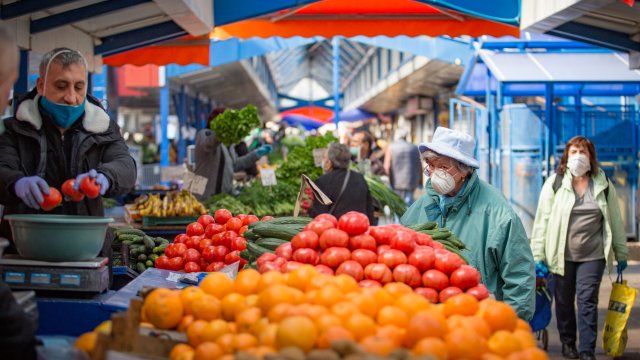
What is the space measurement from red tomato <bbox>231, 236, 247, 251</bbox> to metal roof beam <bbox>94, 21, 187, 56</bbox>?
5273 mm

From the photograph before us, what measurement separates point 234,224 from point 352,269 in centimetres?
167

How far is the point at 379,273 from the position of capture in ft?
10.5

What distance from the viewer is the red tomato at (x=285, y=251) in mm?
3441

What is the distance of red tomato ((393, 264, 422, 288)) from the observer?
321 cm

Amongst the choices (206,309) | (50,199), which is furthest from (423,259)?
(50,199)

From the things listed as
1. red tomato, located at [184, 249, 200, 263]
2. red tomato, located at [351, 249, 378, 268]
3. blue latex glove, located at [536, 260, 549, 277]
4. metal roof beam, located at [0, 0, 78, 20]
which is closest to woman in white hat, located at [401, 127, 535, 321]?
red tomato, located at [351, 249, 378, 268]

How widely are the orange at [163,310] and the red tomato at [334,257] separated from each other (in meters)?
0.78

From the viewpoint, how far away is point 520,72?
12.3m

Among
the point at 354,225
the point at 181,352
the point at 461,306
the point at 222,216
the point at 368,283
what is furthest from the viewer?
the point at 222,216

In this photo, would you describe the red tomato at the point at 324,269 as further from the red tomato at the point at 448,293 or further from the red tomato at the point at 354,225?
the red tomato at the point at 448,293

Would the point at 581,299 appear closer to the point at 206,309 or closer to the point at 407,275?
the point at 407,275

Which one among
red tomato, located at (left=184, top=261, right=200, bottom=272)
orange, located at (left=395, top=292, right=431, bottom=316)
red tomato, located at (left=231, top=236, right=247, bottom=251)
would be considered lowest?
red tomato, located at (left=184, top=261, right=200, bottom=272)

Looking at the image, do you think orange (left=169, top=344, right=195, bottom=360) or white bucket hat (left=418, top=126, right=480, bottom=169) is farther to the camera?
white bucket hat (left=418, top=126, right=480, bottom=169)

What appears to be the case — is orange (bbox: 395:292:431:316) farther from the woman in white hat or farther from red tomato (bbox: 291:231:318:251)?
the woman in white hat
